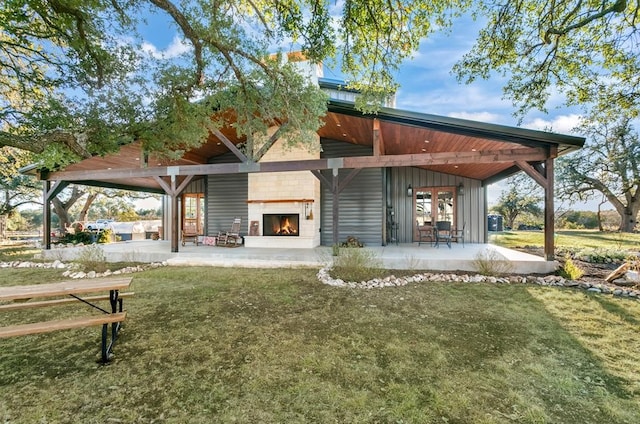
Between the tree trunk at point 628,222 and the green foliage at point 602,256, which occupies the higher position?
the tree trunk at point 628,222

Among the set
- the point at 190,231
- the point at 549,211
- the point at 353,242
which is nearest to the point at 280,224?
the point at 353,242

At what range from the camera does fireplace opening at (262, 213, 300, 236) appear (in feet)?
28.9

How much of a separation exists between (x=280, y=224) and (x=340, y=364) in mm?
6783

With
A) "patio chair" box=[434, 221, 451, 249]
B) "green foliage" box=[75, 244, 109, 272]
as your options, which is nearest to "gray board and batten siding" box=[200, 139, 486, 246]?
"patio chair" box=[434, 221, 451, 249]

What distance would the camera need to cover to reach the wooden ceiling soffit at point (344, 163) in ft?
18.2

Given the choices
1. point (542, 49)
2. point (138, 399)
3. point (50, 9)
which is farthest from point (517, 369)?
point (50, 9)

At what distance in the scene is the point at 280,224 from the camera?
8.95 metres

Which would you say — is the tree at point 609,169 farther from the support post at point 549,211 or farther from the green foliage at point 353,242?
the green foliage at point 353,242

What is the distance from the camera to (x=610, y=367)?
2.36 m

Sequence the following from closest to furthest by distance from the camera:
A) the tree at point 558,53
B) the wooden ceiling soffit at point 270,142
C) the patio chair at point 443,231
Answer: the tree at point 558,53, the wooden ceiling soffit at point 270,142, the patio chair at point 443,231

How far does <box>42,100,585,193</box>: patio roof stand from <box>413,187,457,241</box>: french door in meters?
0.79

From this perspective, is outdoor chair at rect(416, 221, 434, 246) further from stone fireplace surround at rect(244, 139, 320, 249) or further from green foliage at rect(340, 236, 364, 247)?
stone fireplace surround at rect(244, 139, 320, 249)

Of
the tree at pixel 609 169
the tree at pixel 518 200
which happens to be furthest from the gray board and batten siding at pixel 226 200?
the tree at pixel 518 200

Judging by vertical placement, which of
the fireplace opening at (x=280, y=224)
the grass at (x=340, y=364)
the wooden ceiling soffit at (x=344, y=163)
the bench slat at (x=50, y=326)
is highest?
the wooden ceiling soffit at (x=344, y=163)
